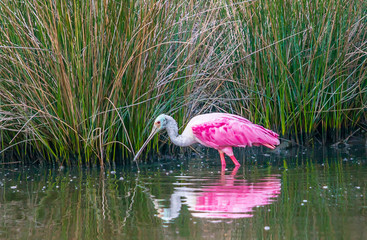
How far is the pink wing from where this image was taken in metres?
7.73

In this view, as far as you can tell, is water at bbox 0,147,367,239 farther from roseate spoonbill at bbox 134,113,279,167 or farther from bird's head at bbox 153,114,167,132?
bird's head at bbox 153,114,167,132

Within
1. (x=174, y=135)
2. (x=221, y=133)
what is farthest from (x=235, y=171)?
(x=174, y=135)

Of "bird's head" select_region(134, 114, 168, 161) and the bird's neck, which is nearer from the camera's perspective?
"bird's head" select_region(134, 114, 168, 161)

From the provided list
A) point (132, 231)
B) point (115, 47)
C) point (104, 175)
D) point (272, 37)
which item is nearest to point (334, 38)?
point (272, 37)

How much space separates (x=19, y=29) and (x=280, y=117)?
11.3 ft

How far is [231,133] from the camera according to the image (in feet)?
25.6

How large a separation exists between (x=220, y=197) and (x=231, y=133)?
8.24ft

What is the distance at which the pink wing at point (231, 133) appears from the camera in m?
7.73

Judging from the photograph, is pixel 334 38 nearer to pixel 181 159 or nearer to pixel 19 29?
pixel 181 159

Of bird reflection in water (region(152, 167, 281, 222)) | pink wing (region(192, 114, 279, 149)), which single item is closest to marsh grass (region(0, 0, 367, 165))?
pink wing (region(192, 114, 279, 149))

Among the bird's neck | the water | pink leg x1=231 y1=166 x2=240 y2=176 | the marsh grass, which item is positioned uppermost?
the marsh grass

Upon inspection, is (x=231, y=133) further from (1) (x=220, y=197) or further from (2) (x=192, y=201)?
(2) (x=192, y=201)

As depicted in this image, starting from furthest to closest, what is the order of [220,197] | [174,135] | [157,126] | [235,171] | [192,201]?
[174,135] → [157,126] → [235,171] → [220,197] → [192,201]

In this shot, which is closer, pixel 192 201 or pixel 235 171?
pixel 192 201
